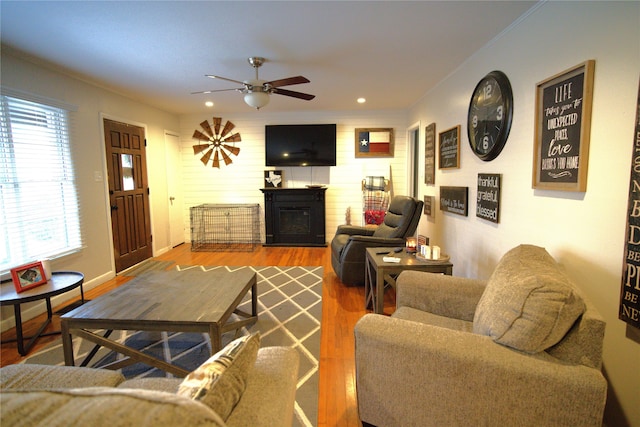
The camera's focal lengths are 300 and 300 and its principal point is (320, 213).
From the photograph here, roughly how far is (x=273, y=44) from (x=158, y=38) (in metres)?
0.95

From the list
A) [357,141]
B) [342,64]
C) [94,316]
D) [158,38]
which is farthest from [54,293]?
[357,141]

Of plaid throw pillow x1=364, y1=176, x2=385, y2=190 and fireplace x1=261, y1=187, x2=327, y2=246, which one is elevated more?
plaid throw pillow x1=364, y1=176, x2=385, y2=190

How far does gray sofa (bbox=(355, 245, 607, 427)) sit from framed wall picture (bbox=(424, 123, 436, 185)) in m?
2.81

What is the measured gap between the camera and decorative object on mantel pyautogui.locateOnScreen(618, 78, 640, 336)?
4.42 ft

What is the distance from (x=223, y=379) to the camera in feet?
2.49

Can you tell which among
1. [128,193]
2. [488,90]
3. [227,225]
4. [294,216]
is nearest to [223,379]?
[488,90]

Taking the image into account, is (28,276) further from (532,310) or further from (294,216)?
(294,216)

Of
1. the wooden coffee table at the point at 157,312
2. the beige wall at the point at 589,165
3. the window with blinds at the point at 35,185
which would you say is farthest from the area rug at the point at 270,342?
the beige wall at the point at 589,165

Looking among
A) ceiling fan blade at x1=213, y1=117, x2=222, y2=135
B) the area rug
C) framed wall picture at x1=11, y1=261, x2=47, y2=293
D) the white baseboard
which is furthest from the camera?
ceiling fan blade at x1=213, y1=117, x2=222, y2=135

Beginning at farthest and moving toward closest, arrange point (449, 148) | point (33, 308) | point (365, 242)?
point (449, 148)
point (365, 242)
point (33, 308)

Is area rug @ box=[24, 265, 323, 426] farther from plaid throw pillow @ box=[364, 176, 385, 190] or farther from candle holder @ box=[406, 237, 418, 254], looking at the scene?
plaid throw pillow @ box=[364, 176, 385, 190]

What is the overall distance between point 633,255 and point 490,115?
1.63 m

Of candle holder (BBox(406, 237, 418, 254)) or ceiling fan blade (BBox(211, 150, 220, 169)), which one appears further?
ceiling fan blade (BBox(211, 150, 220, 169))

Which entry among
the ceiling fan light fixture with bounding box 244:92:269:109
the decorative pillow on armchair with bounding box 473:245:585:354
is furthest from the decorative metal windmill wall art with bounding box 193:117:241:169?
the decorative pillow on armchair with bounding box 473:245:585:354
